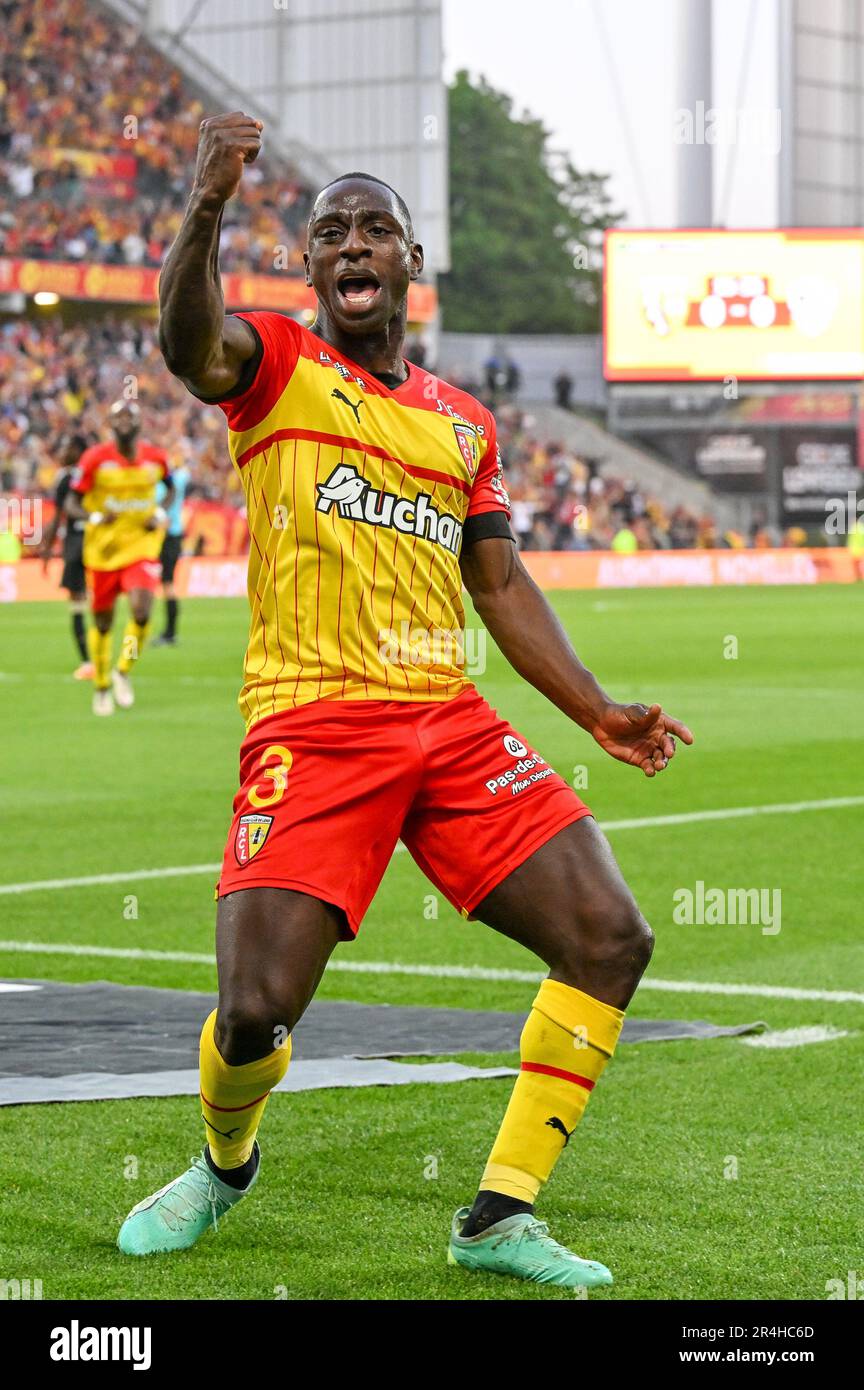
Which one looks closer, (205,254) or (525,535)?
(205,254)

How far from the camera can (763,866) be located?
1041cm

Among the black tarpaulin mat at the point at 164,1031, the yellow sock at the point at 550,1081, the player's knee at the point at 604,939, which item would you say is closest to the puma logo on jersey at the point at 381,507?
the player's knee at the point at 604,939

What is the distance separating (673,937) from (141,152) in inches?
1646

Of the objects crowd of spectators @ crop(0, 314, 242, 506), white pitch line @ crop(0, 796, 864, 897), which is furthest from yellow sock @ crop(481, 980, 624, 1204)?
crowd of spectators @ crop(0, 314, 242, 506)

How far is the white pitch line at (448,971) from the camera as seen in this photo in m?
7.65

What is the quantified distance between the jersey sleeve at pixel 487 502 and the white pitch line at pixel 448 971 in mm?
2922

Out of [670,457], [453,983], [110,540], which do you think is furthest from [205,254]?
[670,457]

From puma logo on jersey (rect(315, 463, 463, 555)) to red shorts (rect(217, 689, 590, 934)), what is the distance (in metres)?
0.38

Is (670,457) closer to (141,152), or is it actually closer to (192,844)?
(141,152)

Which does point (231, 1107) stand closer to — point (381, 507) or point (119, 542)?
point (381, 507)

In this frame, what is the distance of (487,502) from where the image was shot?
518 centimetres

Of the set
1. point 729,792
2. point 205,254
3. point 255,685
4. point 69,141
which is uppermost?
point 69,141

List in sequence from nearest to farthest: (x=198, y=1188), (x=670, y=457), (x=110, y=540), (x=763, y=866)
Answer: (x=198, y=1188)
(x=763, y=866)
(x=110, y=540)
(x=670, y=457)

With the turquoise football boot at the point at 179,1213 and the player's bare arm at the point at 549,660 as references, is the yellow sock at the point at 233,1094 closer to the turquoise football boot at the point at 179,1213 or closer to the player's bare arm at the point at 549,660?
the turquoise football boot at the point at 179,1213
